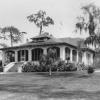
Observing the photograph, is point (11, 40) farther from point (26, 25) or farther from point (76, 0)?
point (76, 0)

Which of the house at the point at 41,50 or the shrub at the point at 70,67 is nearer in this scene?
the shrub at the point at 70,67

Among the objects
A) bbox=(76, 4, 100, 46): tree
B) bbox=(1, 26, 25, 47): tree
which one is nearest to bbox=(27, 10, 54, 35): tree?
bbox=(1, 26, 25, 47): tree

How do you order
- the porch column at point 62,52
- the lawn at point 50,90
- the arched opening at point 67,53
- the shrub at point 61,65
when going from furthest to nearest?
the arched opening at point 67,53, the porch column at point 62,52, the shrub at point 61,65, the lawn at point 50,90

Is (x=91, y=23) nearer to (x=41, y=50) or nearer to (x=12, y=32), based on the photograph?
(x=41, y=50)

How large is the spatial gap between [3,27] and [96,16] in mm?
37491

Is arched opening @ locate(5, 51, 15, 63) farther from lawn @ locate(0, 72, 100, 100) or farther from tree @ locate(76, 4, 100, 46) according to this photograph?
lawn @ locate(0, 72, 100, 100)

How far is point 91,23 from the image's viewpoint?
24688 millimetres

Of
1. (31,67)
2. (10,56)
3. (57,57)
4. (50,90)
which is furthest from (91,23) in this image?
(10,56)

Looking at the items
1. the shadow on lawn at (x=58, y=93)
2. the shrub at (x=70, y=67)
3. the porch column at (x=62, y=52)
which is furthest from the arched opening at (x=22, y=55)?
the shadow on lawn at (x=58, y=93)

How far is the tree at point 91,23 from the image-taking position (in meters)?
24.3

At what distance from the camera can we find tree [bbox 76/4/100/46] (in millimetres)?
24316

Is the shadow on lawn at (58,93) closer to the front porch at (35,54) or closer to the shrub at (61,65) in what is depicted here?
the shrub at (61,65)

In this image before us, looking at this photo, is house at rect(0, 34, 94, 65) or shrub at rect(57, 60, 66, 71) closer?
shrub at rect(57, 60, 66, 71)

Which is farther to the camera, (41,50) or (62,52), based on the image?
(41,50)
